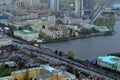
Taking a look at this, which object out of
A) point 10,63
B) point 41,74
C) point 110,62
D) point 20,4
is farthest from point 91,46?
point 20,4

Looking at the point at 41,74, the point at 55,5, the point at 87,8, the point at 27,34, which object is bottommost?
the point at 41,74

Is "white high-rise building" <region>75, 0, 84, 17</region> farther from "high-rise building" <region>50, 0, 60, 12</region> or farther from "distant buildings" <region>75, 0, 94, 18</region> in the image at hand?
"high-rise building" <region>50, 0, 60, 12</region>

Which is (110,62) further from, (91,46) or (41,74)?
(91,46)

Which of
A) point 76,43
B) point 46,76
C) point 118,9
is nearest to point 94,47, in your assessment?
point 76,43

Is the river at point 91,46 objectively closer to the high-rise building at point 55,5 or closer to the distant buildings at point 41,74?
the distant buildings at point 41,74

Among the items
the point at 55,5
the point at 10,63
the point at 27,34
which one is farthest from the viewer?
the point at 55,5
